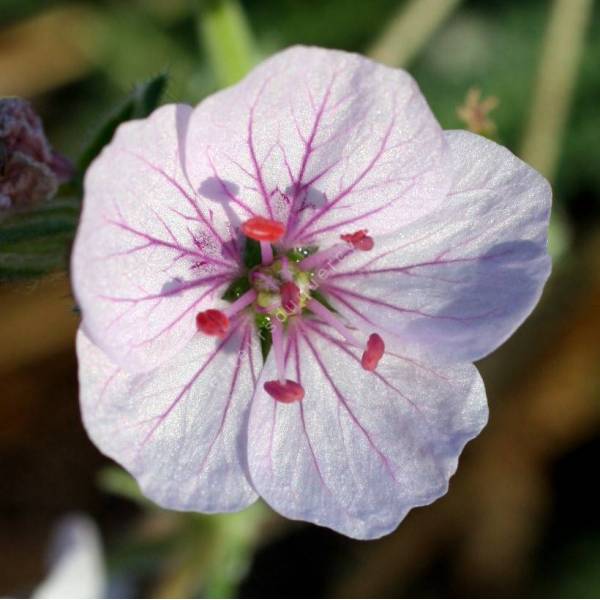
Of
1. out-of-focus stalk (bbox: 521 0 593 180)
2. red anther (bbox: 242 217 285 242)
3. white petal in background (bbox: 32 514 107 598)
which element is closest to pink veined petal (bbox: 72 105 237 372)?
red anther (bbox: 242 217 285 242)

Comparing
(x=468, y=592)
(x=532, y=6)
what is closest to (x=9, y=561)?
(x=468, y=592)

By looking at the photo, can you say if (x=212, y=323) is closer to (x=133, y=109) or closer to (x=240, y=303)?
(x=240, y=303)

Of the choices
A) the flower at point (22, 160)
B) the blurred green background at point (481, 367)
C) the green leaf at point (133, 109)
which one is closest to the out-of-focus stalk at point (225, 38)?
the green leaf at point (133, 109)

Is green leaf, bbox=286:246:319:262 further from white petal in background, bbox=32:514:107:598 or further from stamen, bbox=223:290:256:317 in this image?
white petal in background, bbox=32:514:107:598

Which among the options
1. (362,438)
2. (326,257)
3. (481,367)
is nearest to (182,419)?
(362,438)

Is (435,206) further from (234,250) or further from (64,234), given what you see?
(64,234)
